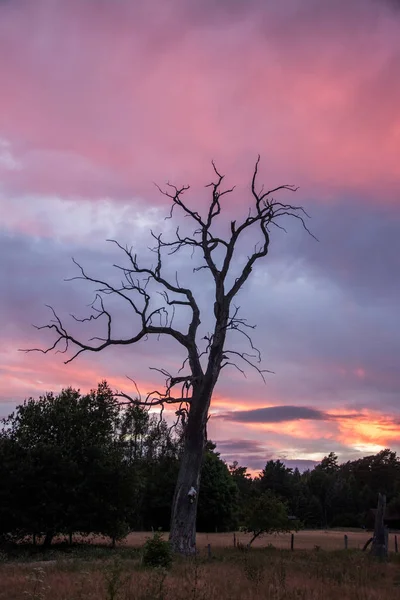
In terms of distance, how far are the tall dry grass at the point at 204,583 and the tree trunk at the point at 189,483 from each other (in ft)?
8.37

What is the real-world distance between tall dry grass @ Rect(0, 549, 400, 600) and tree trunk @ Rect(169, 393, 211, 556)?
2.55 m

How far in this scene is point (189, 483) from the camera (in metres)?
22.4

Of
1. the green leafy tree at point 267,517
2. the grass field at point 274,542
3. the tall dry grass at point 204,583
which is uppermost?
the green leafy tree at point 267,517

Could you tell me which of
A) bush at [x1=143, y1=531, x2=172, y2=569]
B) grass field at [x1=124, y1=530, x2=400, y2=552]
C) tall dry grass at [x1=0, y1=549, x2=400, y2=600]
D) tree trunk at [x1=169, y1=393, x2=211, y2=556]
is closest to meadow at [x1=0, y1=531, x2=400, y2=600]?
tall dry grass at [x1=0, y1=549, x2=400, y2=600]

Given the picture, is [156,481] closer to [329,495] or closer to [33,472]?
[33,472]

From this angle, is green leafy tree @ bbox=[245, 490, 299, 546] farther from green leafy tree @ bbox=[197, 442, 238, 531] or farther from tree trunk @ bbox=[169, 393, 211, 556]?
green leafy tree @ bbox=[197, 442, 238, 531]

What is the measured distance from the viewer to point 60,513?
31.9 metres

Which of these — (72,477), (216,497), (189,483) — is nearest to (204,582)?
(189,483)

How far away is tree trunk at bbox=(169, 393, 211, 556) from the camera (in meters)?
21.9

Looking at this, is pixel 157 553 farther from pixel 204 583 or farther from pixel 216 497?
pixel 216 497

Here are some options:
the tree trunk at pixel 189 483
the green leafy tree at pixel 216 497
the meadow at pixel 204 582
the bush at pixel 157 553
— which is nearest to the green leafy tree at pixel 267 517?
the tree trunk at pixel 189 483

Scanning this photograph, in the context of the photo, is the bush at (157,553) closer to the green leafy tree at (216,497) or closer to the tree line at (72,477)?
the tree line at (72,477)

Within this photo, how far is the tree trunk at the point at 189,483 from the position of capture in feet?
72.0

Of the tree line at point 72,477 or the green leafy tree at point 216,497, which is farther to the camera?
the green leafy tree at point 216,497
